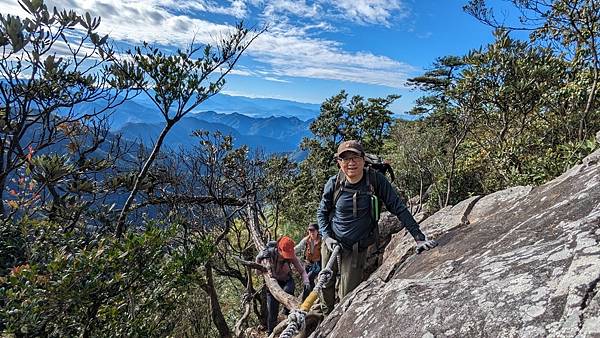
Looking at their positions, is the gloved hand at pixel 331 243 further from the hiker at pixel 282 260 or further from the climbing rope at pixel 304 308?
the hiker at pixel 282 260

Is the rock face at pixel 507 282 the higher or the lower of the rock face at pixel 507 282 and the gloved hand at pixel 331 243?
the lower

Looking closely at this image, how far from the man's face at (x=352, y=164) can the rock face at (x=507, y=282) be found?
109cm

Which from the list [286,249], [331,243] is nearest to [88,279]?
[331,243]

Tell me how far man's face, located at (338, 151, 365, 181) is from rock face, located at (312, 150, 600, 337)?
1085 mm

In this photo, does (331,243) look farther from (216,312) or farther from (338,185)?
(216,312)

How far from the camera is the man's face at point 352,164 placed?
12.7 feet

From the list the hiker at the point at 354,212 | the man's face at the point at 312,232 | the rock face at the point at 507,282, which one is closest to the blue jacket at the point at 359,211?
the hiker at the point at 354,212

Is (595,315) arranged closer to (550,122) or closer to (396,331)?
(396,331)

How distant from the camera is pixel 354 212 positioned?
13.4ft

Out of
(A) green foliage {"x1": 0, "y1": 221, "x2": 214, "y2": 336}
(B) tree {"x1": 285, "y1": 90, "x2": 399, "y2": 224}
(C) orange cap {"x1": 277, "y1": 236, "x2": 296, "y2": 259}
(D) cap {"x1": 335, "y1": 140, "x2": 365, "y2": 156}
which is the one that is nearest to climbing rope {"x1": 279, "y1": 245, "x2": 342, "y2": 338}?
(D) cap {"x1": 335, "y1": 140, "x2": 365, "y2": 156}

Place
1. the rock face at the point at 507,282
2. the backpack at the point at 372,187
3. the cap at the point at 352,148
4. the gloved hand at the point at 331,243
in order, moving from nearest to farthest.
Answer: the rock face at the point at 507,282, the cap at the point at 352,148, the backpack at the point at 372,187, the gloved hand at the point at 331,243

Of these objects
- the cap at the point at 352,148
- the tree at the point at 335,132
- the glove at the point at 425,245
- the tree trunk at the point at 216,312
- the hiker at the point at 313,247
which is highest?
the tree at the point at 335,132

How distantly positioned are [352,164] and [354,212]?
552 mm

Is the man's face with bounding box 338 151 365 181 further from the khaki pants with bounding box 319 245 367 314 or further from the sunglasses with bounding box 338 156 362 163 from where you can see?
the khaki pants with bounding box 319 245 367 314
